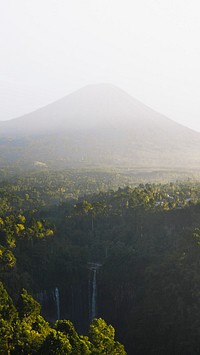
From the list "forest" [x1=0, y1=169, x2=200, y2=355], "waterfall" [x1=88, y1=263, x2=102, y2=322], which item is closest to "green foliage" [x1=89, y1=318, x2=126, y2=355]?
"forest" [x1=0, y1=169, x2=200, y2=355]

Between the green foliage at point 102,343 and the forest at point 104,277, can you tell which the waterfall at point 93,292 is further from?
the green foliage at point 102,343

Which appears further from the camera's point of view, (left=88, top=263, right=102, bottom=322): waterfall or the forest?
(left=88, top=263, right=102, bottom=322): waterfall

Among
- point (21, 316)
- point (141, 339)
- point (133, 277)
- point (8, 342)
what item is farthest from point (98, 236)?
point (8, 342)

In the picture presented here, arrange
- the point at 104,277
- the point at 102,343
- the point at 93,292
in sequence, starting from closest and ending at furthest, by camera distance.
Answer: the point at 102,343, the point at 104,277, the point at 93,292

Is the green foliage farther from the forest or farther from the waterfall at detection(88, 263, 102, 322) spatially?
the waterfall at detection(88, 263, 102, 322)

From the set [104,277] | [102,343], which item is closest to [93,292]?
[104,277]

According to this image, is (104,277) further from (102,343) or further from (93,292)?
(102,343)

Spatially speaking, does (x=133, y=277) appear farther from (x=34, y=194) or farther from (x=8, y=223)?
(x=34, y=194)

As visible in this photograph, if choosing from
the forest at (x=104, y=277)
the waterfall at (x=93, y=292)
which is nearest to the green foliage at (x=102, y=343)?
the forest at (x=104, y=277)
